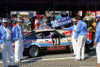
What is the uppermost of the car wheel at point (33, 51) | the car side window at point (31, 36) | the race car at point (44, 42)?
the car side window at point (31, 36)

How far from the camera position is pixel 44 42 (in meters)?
8.93

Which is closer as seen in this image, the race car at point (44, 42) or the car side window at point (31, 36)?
the race car at point (44, 42)

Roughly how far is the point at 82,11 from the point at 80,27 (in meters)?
10.1

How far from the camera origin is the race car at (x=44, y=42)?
882 centimetres

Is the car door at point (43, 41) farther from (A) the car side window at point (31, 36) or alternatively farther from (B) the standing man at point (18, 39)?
(B) the standing man at point (18, 39)

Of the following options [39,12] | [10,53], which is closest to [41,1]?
[39,12]

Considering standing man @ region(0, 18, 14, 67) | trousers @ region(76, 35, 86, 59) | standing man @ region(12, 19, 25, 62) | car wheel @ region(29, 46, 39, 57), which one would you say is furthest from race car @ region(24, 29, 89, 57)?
standing man @ region(0, 18, 14, 67)

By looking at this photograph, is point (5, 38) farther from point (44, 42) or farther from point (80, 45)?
point (80, 45)

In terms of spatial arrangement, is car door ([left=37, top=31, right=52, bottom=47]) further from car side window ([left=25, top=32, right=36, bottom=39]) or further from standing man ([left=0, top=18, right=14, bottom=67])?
standing man ([left=0, top=18, right=14, bottom=67])

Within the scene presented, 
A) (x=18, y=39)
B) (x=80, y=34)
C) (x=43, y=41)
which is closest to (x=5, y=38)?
(x=18, y=39)

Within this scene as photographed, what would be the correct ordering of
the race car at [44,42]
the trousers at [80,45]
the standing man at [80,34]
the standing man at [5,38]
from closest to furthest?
the standing man at [5,38]
the standing man at [80,34]
the trousers at [80,45]
the race car at [44,42]

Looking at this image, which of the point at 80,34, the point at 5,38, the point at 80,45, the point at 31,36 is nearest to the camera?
the point at 5,38

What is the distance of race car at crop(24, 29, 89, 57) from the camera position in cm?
882

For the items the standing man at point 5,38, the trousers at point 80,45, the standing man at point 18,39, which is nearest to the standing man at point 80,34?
the trousers at point 80,45
